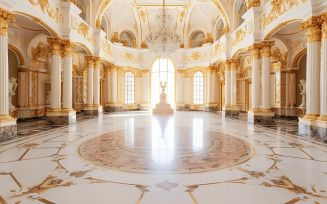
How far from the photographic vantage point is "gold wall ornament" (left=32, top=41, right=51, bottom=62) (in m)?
10.7

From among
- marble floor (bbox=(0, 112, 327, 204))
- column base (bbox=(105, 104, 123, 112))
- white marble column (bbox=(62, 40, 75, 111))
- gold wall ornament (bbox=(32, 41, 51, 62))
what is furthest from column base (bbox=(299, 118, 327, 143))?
column base (bbox=(105, 104, 123, 112))

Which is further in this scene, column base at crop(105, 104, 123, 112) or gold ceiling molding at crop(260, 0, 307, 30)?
column base at crop(105, 104, 123, 112)

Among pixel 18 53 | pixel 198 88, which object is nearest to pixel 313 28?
pixel 18 53

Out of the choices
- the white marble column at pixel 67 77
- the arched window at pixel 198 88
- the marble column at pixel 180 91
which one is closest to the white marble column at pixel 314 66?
the white marble column at pixel 67 77

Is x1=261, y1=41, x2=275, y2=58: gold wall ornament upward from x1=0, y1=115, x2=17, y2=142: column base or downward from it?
upward

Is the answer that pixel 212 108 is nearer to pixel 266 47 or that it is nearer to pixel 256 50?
pixel 256 50

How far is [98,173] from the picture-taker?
2928 millimetres

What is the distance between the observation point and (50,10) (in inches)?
304

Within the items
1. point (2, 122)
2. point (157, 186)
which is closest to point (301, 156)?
point (157, 186)

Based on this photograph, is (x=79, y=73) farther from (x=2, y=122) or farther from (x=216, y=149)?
(x=216, y=149)

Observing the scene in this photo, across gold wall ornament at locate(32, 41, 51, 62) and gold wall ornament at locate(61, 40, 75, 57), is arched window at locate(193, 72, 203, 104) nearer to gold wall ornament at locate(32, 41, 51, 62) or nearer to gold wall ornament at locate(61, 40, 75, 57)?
gold wall ornament at locate(61, 40, 75, 57)

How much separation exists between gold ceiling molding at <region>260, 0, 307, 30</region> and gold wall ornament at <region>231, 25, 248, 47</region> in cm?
143

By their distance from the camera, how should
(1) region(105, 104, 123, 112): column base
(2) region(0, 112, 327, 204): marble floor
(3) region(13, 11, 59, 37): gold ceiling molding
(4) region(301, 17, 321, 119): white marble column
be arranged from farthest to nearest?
(1) region(105, 104, 123, 112): column base < (3) region(13, 11, 59, 37): gold ceiling molding < (4) region(301, 17, 321, 119): white marble column < (2) region(0, 112, 327, 204): marble floor

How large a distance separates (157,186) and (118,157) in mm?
1442
